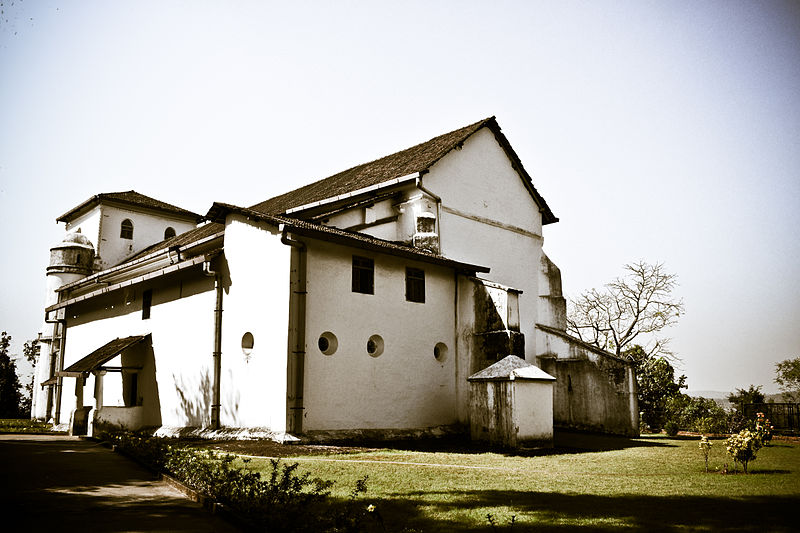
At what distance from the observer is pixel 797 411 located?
23.0 metres

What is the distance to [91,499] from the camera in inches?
335

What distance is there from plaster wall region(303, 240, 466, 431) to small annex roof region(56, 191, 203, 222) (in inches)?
949

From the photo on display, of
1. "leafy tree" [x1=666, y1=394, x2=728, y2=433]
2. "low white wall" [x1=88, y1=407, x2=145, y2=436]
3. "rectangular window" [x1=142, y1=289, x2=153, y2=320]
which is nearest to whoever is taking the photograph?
"low white wall" [x1=88, y1=407, x2=145, y2=436]

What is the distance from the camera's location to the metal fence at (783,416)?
905 inches

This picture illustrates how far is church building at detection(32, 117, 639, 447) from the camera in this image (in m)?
16.6

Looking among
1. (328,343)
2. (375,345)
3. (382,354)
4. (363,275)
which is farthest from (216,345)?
(382,354)

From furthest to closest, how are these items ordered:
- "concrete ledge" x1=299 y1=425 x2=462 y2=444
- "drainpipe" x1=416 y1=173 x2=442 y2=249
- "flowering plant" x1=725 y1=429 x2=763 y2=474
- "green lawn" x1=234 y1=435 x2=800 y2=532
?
"drainpipe" x1=416 y1=173 x2=442 y2=249 < "concrete ledge" x1=299 y1=425 x2=462 y2=444 < "flowering plant" x1=725 y1=429 x2=763 y2=474 < "green lawn" x1=234 y1=435 x2=800 y2=532

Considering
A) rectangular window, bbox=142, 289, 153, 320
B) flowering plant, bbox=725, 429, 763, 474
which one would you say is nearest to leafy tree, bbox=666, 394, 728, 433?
flowering plant, bbox=725, 429, 763, 474

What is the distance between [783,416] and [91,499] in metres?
24.4

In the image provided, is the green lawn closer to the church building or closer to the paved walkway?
the paved walkway

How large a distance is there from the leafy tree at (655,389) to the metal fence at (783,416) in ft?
13.8

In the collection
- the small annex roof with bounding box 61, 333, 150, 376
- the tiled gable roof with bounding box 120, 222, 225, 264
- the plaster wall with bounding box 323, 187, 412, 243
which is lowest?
the small annex roof with bounding box 61, 333, 150, 376

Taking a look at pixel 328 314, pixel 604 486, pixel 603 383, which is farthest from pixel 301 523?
pixel 603 383

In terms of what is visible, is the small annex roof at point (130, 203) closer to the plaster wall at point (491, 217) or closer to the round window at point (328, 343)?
the plaster wall at point (491, 217)
